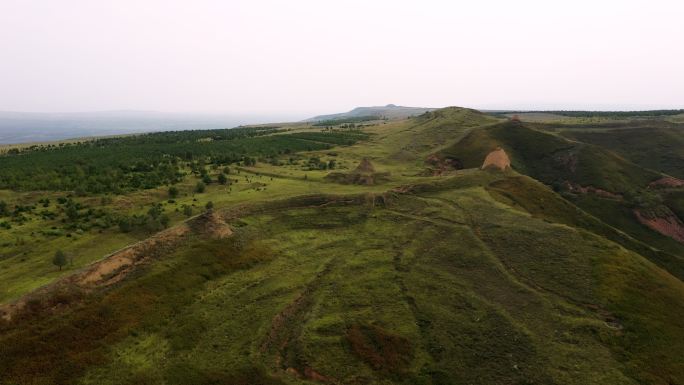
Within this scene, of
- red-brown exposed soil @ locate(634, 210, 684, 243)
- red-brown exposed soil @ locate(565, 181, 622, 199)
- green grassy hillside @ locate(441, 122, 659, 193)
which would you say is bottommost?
red-brown exposed soil @ locate(634, 210, 684, 243)

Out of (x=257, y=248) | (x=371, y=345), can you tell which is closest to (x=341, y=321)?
(x=371, y=345)

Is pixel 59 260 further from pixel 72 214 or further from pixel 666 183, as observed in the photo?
pixel 666 183

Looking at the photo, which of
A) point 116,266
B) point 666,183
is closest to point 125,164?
point 116,266

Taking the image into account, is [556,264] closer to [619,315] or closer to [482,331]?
[619,315]

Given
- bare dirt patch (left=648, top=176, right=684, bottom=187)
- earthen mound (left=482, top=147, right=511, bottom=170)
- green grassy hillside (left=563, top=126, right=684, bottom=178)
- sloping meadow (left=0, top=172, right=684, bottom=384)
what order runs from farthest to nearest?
green grassy hillside (left=563, top=126, right=684, bottom=178)
bare dirt patch (left=648, top=176, right=684, bottom=187)
earthen mound (left=482, top=147, right=511, bottom=170)
sloping meadow (left=0, top=172, right=684, bottom=384)

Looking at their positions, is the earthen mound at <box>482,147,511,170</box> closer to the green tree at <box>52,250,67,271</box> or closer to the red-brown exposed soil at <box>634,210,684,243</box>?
the red-brown exposed soil at <box>634,210,684,243</box>

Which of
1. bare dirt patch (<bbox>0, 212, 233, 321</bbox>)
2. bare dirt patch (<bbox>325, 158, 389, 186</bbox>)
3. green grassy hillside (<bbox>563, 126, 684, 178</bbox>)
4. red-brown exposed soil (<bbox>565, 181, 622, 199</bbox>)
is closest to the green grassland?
bare dirt patch (<bbox>0, 212, 233, 321</bbox>)

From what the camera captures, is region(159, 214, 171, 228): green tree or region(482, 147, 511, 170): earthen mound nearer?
region(159, 214, 171, 228): green tree

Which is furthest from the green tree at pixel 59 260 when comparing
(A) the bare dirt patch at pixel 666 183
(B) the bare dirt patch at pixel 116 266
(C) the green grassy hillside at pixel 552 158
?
(A) the bare dirt patch at pixel 666 183
